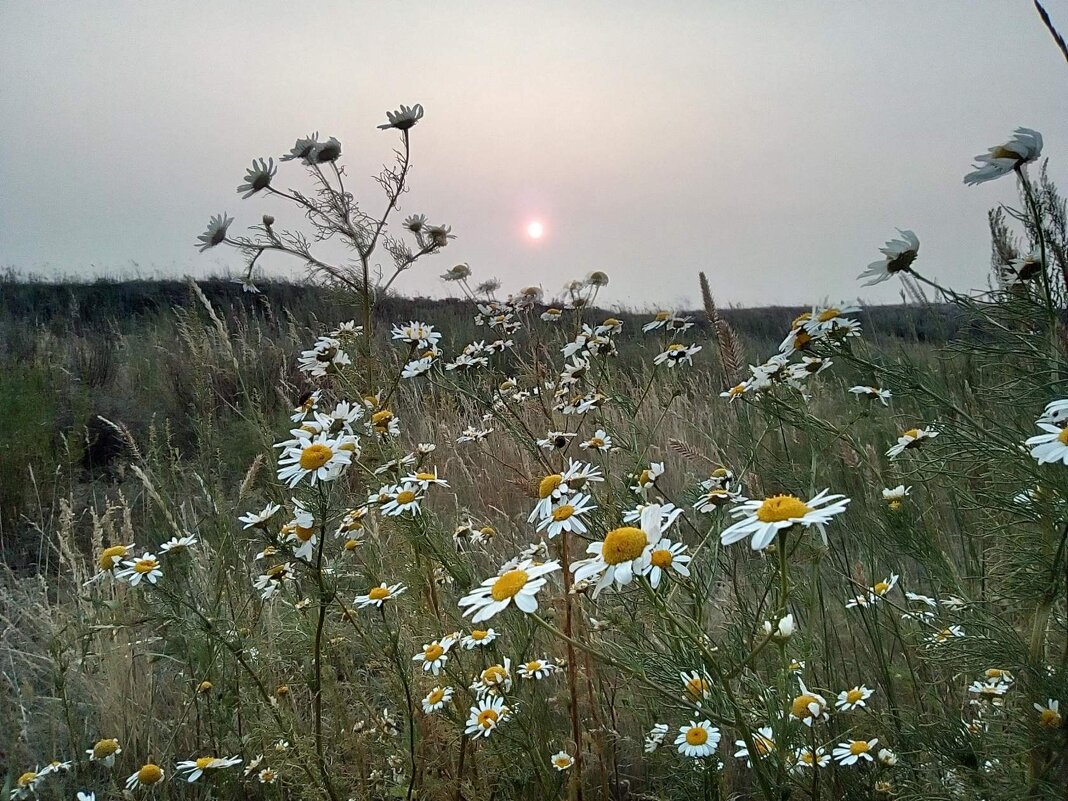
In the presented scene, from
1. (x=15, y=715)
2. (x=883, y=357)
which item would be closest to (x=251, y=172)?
(x=883, y=357)

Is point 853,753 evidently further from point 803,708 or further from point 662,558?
point 662,558

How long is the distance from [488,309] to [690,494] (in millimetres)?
1463

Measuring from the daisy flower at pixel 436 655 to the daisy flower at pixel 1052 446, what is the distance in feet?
3.46

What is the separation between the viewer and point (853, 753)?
1.38 m

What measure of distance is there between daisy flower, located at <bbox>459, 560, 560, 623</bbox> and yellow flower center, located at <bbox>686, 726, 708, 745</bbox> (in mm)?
444

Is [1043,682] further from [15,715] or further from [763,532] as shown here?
[15,715]

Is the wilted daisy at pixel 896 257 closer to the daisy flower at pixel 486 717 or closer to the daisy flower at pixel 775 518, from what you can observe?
the daisy flower at pixel 775 518

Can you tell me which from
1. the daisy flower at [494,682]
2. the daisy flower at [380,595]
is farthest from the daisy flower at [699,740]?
the daisy flower at [380,595]

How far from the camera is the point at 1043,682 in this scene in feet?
3.26

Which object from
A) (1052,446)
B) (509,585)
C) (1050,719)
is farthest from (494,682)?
(1052,446)

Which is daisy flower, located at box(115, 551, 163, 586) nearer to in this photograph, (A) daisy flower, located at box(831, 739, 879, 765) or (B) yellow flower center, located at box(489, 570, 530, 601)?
(B) yellow flower center, located at box(489, 570, 530, 601)

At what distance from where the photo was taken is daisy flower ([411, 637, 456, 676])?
57.2 inches

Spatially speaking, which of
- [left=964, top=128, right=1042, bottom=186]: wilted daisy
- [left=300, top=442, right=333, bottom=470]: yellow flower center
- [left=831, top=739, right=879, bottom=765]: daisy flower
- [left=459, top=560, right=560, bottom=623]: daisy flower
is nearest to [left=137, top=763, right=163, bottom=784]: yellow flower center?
[left=300, top=442, right=333, bottom=470]: yellow flower center

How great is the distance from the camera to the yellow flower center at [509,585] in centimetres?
107
